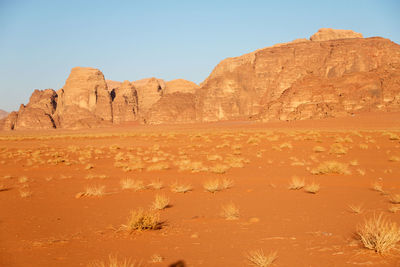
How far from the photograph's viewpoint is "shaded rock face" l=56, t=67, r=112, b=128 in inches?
6383

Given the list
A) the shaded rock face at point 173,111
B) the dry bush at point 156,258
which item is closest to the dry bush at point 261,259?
the dry bush at point 156,258

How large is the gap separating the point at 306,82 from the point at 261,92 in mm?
48101

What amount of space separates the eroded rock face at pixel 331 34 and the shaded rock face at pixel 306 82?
30104 millimetres

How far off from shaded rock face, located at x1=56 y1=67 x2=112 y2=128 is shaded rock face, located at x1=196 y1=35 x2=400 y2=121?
47.7m

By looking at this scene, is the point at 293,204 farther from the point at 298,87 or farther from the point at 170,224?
the point at 298,87

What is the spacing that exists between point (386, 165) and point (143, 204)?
1233 cm

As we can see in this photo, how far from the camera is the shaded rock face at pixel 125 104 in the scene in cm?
16525

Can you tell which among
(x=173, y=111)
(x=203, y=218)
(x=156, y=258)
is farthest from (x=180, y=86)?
(x=156, y=258)

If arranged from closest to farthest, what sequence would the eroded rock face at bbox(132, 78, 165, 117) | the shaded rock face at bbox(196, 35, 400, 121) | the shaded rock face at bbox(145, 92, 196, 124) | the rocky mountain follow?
the shaded rock face at bbox(196, 35, 400, 121) → the rocky mountain → the shaded rock face at bbox(145, 92, 196, 124) → the eroded rock face at bbox(132, 78, 165, 117)

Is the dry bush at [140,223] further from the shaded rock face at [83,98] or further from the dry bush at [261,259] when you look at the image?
the shaded rock face at [83,98]

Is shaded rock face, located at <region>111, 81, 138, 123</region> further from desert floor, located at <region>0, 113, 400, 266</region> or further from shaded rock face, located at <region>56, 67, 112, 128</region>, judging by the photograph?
desert floor, located at <region>0, 113, 400, 266</region>

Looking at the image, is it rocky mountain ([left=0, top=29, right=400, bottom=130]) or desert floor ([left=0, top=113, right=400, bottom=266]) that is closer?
desert floor ([left=0, top=113, right=400, bottom=266])

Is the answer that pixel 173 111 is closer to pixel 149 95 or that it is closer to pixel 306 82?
pixel 149 95

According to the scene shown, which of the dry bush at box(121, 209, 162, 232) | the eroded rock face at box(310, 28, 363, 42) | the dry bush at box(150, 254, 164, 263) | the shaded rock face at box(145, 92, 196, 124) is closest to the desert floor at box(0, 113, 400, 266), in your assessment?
the dry bush at box(150, 254, 164, 263)
